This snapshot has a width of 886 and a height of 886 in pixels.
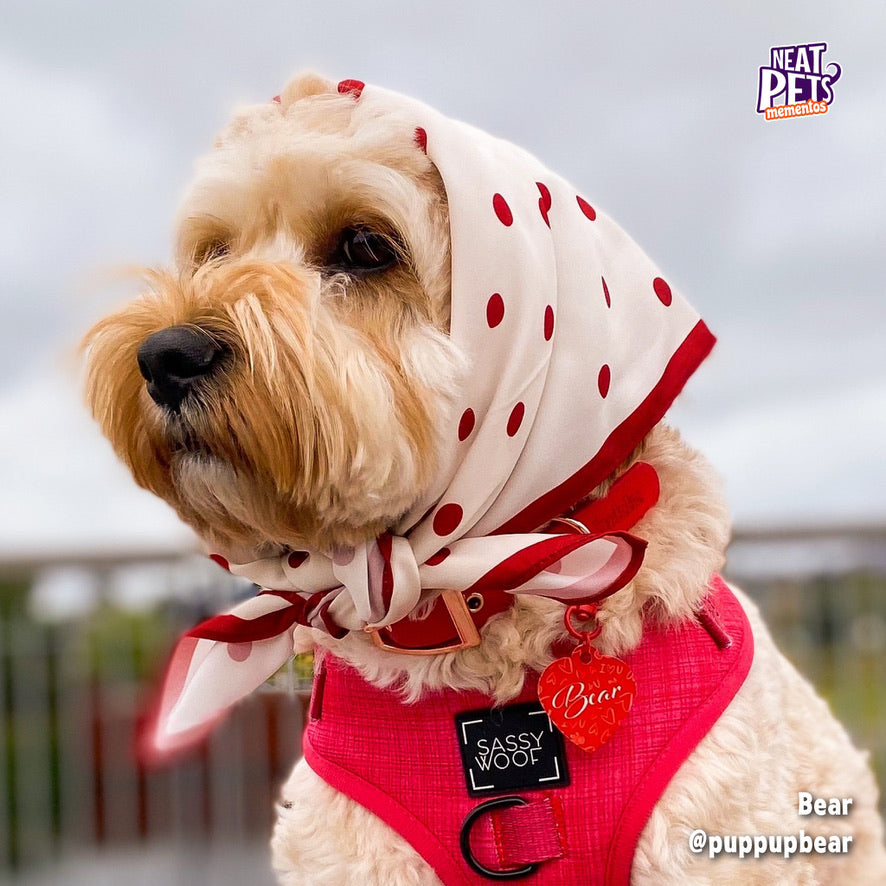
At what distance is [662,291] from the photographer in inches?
64.7

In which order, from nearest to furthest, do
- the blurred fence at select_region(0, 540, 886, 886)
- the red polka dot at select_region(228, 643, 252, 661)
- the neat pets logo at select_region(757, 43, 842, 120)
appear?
the red polka dot at select_region(228, 643, 252, 661) → the neat pets logo at select_region(757, 43, 842, 120) → the blurred fence at select_region(0, 540, 886, 886)

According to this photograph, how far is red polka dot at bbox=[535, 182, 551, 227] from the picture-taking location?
1564 mm

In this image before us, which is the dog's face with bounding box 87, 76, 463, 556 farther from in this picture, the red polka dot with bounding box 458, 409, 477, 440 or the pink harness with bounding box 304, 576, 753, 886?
the pink harness with bounding box 304, 576, 753, 886

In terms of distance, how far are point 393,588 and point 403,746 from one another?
24 cm

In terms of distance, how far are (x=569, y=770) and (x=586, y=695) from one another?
0.37ft

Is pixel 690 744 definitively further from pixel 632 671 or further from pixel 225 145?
pixel 225 145

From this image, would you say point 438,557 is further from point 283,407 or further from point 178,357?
point 178,357

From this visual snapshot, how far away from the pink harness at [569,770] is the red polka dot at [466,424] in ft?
1.09

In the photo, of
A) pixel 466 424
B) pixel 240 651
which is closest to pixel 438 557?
pixel 466 424

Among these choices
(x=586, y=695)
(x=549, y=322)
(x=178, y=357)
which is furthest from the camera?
(x=549, y=322)

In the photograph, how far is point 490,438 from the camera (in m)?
1.43

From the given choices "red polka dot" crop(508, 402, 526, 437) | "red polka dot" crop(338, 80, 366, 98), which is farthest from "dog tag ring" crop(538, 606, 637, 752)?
"red polka dot" crop(338, 80, 366, 98)

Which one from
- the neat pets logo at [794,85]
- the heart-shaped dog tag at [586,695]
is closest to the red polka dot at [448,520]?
the heart-shaped dog tag at [586,695]

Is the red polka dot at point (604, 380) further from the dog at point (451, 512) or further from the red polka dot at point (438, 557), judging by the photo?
the red polka dot at point (438, 557)
